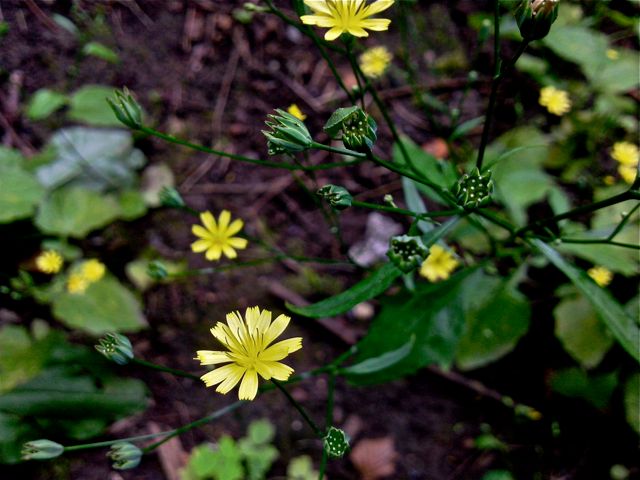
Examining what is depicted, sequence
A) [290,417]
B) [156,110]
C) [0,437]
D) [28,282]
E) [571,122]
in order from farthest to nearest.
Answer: [156,110], [571,122], [290,417], [28,282], [0,437]

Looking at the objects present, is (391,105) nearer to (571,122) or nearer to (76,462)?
(571,122)

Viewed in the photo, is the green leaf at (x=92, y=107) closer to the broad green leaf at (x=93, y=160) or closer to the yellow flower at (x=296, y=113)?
the broad green leaf at (x=93, y=160)

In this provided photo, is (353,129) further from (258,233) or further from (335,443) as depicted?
(258,233)

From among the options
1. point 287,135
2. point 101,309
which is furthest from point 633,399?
point 101,309

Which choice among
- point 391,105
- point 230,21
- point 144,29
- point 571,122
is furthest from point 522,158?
point 144,29

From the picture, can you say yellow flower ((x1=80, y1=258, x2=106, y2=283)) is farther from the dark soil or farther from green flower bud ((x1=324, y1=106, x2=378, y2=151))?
green flower bud ((x1=324, y1=106, x2=378, y2=151))

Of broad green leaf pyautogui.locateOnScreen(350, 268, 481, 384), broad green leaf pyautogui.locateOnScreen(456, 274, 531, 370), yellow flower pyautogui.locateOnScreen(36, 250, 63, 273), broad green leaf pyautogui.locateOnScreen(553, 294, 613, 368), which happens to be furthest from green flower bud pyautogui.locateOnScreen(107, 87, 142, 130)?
broad green leaf pyautogui.locateOnScreen(553, 294, 613, 368)
